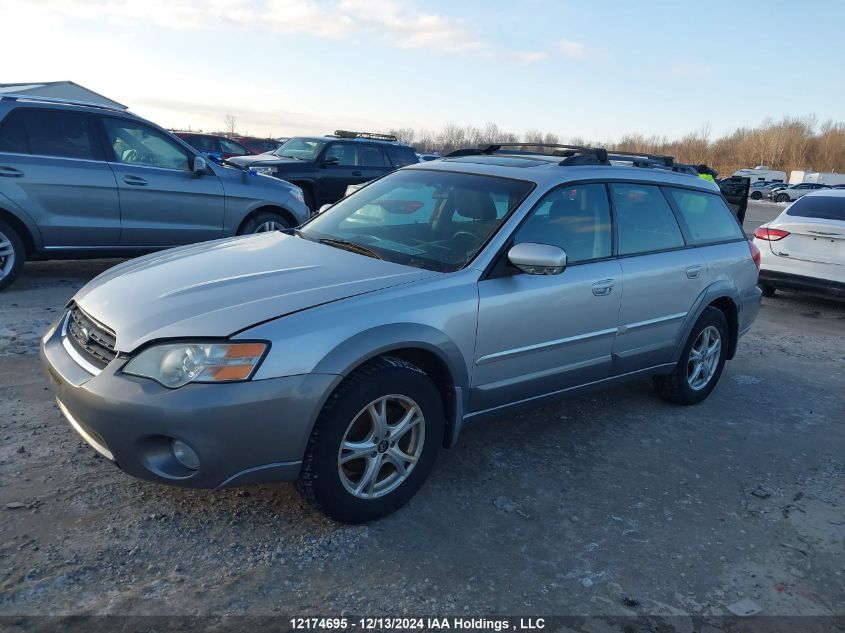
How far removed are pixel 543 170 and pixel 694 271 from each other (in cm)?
143

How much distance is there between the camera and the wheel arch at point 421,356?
112 inches

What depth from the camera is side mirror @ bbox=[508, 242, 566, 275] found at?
343cm

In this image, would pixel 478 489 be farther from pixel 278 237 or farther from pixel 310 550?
pixel 278 237

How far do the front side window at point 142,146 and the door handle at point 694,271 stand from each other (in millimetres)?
5311

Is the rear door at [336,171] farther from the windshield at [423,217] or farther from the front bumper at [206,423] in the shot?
the front bumper at [206,423]

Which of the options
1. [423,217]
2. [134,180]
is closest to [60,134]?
[134,180]

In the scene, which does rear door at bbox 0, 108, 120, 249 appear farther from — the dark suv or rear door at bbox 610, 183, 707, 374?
rear door at bbox 610, 183, 707, 374

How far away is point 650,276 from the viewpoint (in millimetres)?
4355

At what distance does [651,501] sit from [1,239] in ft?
19.7

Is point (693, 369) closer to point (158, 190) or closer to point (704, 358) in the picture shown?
point (704, 358)

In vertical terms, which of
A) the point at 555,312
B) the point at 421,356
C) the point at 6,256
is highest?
the point at 555,312

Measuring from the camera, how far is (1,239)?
6.34m

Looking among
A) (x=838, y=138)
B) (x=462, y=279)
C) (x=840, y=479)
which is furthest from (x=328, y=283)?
(x=838, y=138)

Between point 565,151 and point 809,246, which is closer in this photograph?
point 565,151
